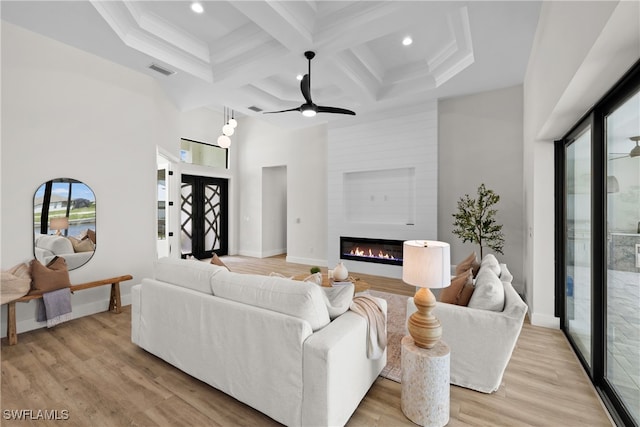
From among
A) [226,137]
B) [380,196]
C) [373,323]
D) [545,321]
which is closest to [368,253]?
[380,196]

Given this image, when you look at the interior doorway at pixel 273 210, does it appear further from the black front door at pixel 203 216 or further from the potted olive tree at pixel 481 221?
the potted olive tree at pixel 481 221

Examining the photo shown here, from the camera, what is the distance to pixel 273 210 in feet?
25.8

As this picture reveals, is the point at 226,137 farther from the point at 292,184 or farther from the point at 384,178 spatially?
the point at 384,178

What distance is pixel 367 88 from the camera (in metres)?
4.60

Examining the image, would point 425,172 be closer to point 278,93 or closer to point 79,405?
point 278,93

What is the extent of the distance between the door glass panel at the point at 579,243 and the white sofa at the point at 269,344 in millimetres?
1967

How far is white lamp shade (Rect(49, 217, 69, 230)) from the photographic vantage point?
10.8 feet

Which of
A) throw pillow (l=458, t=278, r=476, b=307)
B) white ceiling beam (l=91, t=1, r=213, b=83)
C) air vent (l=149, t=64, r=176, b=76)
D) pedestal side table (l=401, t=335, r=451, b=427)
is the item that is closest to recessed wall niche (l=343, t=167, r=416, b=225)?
throw pillow (l=458, t=278, r=476, b=307)

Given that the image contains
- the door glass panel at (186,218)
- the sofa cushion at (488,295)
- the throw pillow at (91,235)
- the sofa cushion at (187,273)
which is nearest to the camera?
the sofa cushion at (488,295)

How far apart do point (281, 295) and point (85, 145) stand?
3482 mm

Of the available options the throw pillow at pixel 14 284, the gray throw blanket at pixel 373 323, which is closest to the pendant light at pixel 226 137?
the throw pillow at pixel 14 284

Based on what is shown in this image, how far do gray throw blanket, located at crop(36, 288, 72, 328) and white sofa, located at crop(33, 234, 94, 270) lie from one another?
0.43 meters

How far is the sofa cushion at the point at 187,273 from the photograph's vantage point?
2223mm

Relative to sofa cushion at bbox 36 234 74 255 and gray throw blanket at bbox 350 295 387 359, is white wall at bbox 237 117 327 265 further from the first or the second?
gray throw blanket at bbox 350 295 387 359
